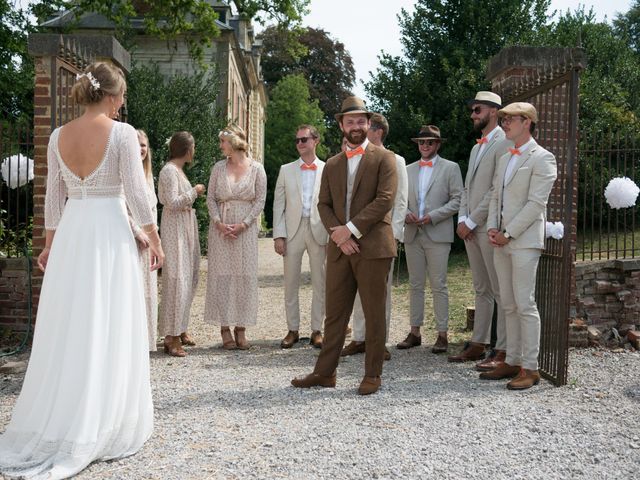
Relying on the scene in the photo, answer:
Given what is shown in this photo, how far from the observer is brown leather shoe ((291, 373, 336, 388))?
5617 mm

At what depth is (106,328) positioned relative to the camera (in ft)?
13.5

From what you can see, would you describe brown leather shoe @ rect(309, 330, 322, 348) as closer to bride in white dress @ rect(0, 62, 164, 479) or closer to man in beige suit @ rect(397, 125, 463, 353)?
man in beige suit @ rect(397, 125, 463, 353)

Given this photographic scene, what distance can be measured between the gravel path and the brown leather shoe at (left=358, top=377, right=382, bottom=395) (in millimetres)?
74

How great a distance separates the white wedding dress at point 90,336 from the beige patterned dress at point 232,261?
9.69ft

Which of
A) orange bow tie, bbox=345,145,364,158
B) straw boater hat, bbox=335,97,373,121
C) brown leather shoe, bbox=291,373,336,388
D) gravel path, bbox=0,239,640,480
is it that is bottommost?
gravel path, bbox=0,239,640,480

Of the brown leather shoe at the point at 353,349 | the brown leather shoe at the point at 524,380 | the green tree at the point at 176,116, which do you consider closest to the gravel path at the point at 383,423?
the brown leather shoe at the point at 524,380

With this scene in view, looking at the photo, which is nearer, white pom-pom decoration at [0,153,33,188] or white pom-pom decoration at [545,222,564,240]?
white pom-pom decoration at [545,222,564,240]

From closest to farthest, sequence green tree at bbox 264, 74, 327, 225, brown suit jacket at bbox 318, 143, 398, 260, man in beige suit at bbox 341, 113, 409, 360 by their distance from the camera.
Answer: brown suit jacket at bbox 318, 143, 398, 260, man in beige suit at bbox 341, 113, 409, 360, green tree at bbox 264, 74, 327, 225

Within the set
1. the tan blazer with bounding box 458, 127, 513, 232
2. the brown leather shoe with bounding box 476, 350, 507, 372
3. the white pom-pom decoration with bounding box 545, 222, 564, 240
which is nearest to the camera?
the white pom-pom decoration with bounding box 545, 222, 564, 240

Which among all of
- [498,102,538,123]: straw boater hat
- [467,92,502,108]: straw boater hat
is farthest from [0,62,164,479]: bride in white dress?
[467,92,502,108]: straw boater hat

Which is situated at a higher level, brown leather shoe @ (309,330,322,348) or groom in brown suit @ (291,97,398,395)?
groom in brown suit @ (291,97,398,395)

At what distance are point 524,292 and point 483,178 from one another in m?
1.33

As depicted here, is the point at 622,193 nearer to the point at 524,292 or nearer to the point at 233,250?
the point at 524,292

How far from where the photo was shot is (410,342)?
7.47 m
